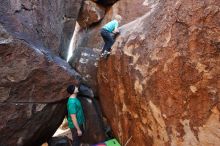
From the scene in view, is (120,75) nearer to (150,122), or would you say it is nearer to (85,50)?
(150,122)

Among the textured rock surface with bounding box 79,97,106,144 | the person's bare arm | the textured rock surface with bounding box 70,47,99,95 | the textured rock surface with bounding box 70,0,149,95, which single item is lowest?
the textured rock surface with bounding box 79,97,106,144

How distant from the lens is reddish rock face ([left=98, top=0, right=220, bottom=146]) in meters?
4.26

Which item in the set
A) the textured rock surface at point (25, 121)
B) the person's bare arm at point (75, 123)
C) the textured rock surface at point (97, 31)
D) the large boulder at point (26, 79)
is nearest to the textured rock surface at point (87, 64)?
the textured rock surface at point (97, 31)

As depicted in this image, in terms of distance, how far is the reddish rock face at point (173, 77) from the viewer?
14.0ft

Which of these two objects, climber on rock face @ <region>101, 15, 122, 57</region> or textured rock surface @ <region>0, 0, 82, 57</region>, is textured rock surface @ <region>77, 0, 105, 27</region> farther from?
climber on rock face @ <region>101, 15, 122, 57</region>

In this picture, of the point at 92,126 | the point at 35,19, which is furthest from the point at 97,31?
the point at 92,126

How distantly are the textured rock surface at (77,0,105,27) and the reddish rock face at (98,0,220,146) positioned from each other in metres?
4.97

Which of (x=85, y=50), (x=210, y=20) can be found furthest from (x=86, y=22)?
(x=210, y=20)

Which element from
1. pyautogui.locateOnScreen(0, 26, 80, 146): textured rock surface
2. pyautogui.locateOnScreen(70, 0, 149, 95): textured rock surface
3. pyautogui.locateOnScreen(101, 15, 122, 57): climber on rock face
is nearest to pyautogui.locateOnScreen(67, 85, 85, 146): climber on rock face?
pyautogui.locateOnScreen(0, 26, 80, 146): textured rock surface

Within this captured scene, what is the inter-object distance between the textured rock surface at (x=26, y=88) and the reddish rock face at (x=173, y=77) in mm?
1628

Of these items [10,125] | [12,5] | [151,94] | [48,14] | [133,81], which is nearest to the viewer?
[151,94]

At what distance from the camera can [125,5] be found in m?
10.8

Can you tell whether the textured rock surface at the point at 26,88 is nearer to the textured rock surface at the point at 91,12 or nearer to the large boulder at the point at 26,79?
the large boulder at the point at 26,79

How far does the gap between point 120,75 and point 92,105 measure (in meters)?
1.71
